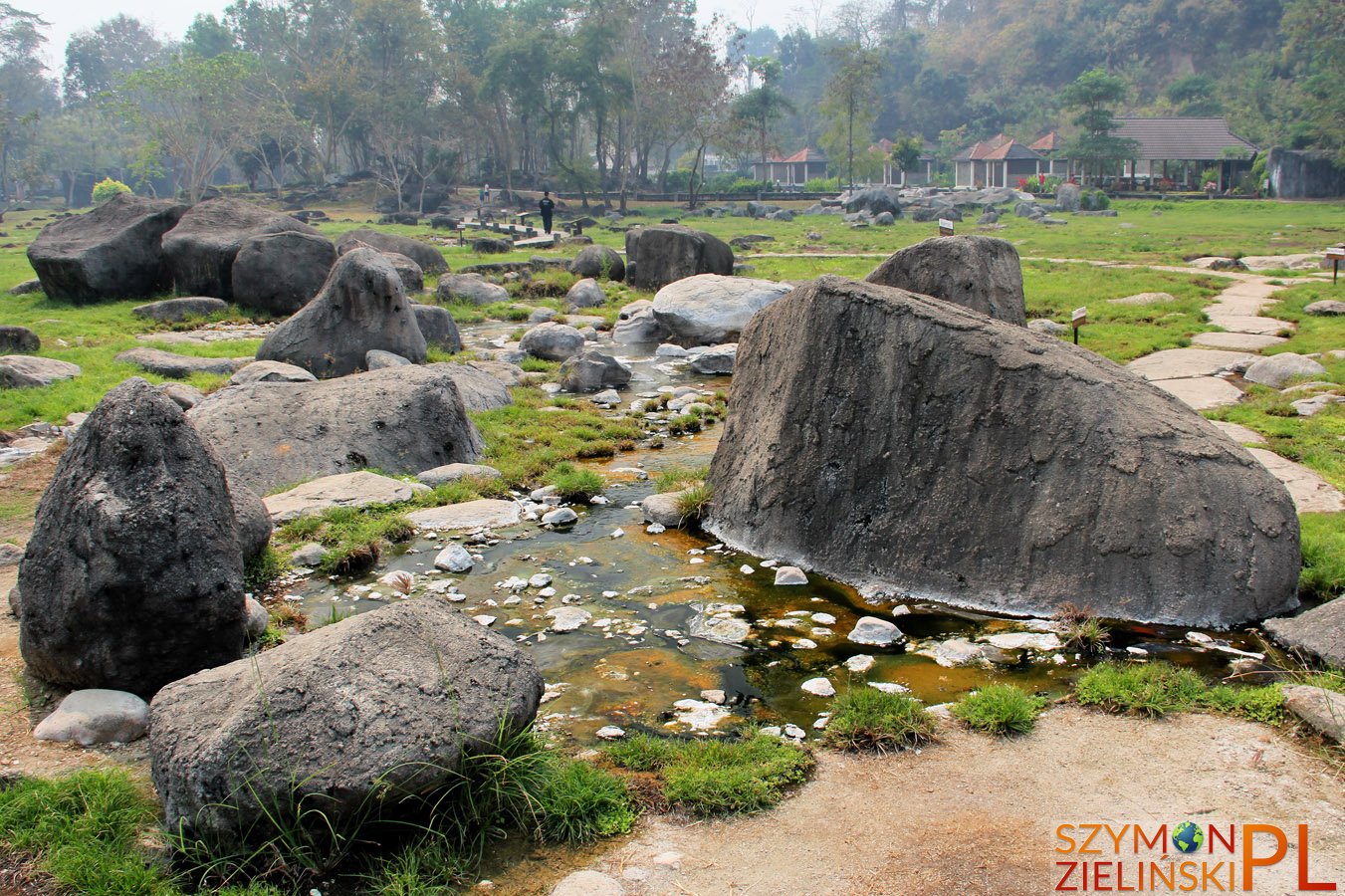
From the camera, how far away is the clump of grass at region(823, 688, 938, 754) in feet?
17.0

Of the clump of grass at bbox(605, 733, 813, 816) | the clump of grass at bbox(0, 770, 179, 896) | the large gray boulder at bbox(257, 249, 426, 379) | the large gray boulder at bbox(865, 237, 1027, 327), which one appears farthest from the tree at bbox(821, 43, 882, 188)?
the clump of grass at bbox(0, 770, 179, 896)

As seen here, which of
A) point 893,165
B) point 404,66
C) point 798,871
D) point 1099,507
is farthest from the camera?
point 893,165

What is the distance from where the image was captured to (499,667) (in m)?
4.80

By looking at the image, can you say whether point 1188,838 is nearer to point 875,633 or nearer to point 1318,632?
point 1318,632

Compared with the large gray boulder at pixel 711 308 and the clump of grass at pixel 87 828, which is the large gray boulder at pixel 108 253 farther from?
the clump of grass at pixel 87 828

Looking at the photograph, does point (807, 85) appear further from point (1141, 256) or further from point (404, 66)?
point (1141, 256)

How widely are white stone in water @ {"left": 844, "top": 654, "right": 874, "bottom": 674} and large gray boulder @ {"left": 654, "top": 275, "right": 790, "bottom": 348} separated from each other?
12.4 meters

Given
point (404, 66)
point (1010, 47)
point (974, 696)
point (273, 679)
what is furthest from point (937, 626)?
point (1010, 47)

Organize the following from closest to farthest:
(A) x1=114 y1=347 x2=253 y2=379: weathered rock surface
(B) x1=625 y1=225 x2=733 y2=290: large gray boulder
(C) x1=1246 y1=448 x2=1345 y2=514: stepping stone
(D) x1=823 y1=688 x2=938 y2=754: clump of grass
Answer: (D) x1=823 y1=688 x2=938 y2=754: clump of grass, (C) x1=1246 y1=448 x2=1345 y2=514: stepping stone, (A) x1=114 y1=347 x2=253 y2=379: weathered rock surface, (B) x1=625 y1=225 x2=733 y2=290: large gray boulder

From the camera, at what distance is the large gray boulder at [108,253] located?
2144cm

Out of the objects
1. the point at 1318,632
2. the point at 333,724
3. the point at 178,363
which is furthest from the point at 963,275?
the point at 178,363

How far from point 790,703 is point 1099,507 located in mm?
2356

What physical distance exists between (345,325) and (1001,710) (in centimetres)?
1124

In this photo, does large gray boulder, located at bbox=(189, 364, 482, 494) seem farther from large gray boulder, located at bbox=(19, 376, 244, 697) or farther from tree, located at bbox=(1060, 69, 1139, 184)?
tree, located at bbox=(1060, 69, 1139, 184)
